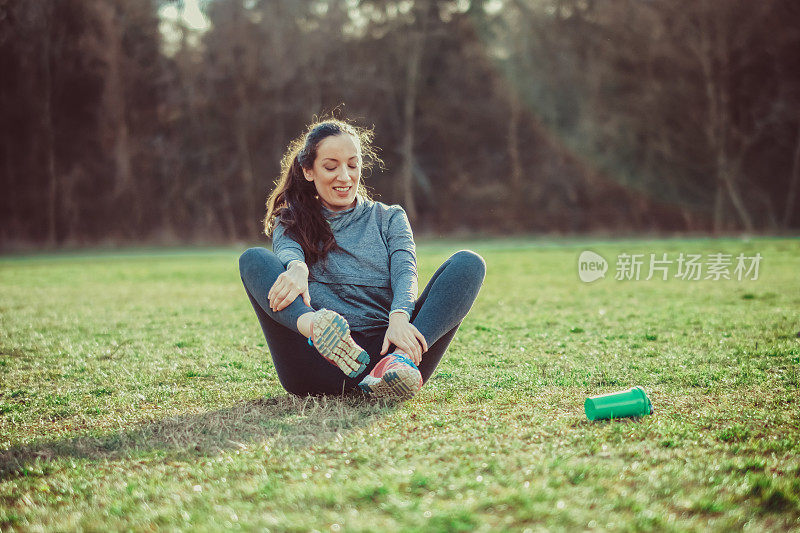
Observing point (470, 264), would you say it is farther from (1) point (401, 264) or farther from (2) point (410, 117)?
(2) point (410, 117)

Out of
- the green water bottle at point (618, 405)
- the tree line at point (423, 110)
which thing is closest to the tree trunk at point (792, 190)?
the tree line at point (423, 110)

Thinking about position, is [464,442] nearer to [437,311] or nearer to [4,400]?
[437,311]

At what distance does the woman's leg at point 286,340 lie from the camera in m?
3.24

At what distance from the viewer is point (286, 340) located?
134 inches

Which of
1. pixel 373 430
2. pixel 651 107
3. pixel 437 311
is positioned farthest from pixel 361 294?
pixel 651 107

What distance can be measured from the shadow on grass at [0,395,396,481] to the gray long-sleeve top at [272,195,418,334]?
0.44 metres

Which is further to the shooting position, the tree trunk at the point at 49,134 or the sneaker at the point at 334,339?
the tree trunk at the point at 49,134

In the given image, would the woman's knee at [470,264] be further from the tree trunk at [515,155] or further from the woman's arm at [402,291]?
the tree trunk at [515,155]

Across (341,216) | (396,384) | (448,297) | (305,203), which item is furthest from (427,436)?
(305,203)

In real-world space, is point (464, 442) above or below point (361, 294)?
below

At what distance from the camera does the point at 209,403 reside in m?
3.65

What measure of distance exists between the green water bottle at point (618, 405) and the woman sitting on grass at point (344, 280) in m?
0.74

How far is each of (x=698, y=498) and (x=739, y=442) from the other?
0.74 meters

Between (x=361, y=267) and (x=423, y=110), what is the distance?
90.6ft
